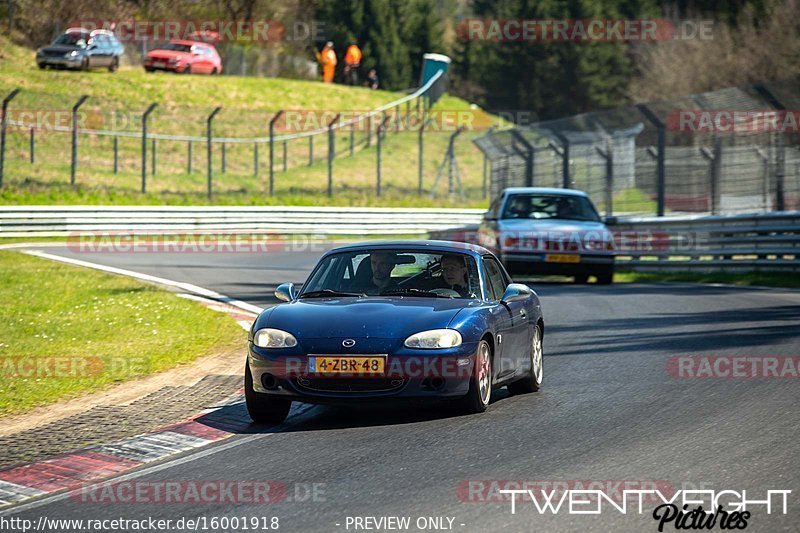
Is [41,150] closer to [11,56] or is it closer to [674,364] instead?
[11,56]

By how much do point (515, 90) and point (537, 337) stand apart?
84.0m

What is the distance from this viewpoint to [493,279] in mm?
10398

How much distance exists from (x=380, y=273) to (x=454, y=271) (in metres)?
0.56

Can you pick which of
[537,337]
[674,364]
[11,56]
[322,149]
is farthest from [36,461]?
[11,56]

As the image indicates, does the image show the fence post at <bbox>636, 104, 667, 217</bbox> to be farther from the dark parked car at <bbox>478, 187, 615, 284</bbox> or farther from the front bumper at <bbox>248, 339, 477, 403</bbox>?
the front bumper at <bbox>248, 339, 477, 403</bbox>

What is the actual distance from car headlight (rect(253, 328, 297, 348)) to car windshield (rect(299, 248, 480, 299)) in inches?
32.1

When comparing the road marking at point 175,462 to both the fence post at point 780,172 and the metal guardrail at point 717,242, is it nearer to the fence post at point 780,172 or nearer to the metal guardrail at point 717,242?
the metal guardrail at point 717,242

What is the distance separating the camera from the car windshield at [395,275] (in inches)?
386

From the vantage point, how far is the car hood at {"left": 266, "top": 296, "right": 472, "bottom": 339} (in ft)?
28.9

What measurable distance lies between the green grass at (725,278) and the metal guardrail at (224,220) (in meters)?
13.3

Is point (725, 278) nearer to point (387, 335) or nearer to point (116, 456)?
point (387, 335)

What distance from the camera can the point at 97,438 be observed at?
8656 mm

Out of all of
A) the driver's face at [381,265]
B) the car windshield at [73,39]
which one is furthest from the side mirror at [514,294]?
the car windshield at [73,39]

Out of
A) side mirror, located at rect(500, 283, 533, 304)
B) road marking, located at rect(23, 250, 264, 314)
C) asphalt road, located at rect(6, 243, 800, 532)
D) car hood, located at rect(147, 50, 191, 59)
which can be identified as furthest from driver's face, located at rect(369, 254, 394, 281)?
car hood, located at rect(147, 50, 191, 59)
